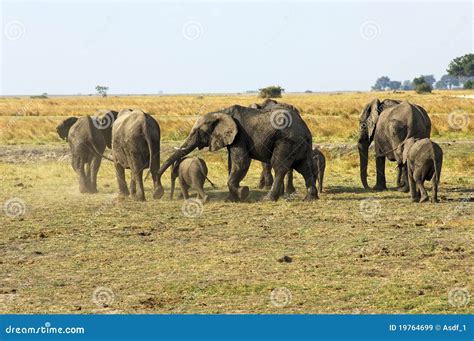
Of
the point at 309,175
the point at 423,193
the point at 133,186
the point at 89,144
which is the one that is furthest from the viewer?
the point at 89,144

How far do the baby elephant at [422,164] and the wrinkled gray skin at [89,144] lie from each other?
9.13m

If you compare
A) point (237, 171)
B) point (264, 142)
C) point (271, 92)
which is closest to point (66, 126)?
point (237, 171)

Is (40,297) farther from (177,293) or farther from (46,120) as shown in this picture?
(46,120)

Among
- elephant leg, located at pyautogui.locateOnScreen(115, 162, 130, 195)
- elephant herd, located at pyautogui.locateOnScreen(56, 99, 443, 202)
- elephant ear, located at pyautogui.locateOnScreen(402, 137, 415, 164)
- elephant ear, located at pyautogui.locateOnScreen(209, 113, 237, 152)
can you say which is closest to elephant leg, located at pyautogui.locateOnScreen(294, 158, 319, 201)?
elephant herd, located at pyautogui.locateOnScreen(56, 99, 443, 202)

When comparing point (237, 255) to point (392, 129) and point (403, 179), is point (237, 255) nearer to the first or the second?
point (392, 129)

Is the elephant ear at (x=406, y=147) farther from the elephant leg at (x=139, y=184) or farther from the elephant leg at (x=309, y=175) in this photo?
the elephant leg at (x=139, y=184)

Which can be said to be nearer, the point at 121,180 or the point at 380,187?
the point at 121,180

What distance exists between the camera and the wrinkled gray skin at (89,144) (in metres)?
24.7

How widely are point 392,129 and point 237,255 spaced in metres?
9.62

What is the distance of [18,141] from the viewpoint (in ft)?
128

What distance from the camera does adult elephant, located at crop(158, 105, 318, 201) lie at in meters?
20.9

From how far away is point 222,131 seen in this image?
21.1m

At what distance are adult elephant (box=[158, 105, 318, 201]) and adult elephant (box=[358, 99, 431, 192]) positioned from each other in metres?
2.72

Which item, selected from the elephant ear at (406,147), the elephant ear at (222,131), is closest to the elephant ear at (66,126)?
A: the elephant ear at (222,131)
